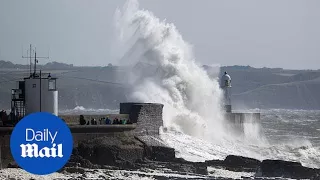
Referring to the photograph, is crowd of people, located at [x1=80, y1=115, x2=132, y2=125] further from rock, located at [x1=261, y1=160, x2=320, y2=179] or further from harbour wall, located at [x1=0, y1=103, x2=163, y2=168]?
rock, located at [x1=261, y1=160, x2=320, y2=179]

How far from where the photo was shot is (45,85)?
24.1 meters

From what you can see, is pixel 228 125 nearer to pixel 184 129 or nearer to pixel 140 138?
pixel 184 129

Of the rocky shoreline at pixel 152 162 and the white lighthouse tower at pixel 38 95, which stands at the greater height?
the white lighthouse tower at pixel 38 95

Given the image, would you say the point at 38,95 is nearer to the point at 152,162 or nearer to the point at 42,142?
the point at 152,162

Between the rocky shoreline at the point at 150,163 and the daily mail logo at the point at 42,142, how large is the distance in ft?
22.6

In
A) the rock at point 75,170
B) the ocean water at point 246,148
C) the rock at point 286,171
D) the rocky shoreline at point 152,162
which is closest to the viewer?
the rock at point 75,170

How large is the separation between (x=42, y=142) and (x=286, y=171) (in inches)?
487

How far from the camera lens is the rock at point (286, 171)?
84.0 feet

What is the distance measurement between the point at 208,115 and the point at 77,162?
19.9 metres

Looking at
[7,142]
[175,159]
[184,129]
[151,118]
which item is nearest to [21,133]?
[7,142]

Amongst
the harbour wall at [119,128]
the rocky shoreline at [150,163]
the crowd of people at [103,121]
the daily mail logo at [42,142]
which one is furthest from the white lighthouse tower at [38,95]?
the daily mail logo at [42,142]

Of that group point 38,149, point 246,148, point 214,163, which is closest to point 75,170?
point 214,163

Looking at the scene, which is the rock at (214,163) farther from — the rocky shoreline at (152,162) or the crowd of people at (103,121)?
the crowd of people at (103,121)

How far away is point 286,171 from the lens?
25.7 m
